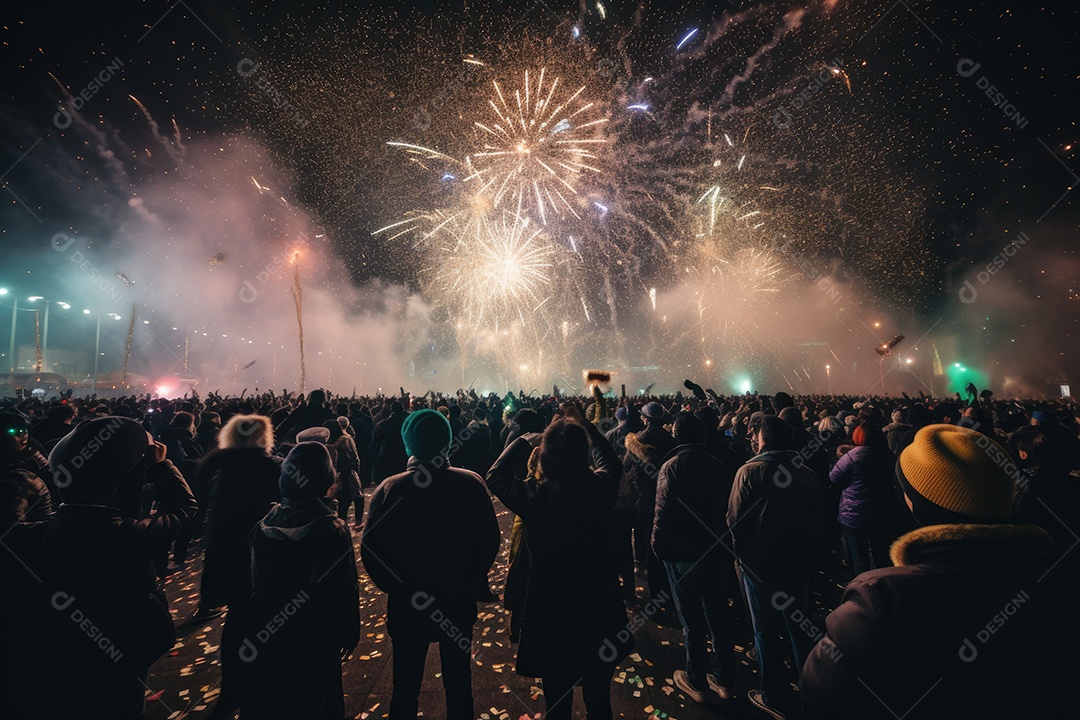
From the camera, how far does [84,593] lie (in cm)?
261

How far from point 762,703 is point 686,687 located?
729 mm

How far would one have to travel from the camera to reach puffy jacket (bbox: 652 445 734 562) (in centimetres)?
441

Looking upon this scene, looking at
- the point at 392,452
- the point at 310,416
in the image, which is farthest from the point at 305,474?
the point at 392,452

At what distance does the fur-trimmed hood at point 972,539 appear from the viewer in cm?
150

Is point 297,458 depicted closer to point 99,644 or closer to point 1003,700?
point 99,644

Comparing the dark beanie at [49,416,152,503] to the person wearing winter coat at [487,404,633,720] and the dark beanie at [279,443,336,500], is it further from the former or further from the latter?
the person wearing winter coat at [487,404,633,720]

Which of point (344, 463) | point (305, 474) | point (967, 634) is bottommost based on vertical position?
point (967, 634)

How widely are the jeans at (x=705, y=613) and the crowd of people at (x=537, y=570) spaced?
0.07ft

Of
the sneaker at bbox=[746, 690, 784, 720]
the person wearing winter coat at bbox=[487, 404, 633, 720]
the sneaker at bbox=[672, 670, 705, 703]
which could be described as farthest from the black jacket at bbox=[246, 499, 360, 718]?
the sneaker at bbox=[746, 690, 784, 720]

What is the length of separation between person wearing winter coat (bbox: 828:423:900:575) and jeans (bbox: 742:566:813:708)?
2.71 m

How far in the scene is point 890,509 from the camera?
5.74 m

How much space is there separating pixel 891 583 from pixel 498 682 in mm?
4622

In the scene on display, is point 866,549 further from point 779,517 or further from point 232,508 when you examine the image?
point 232,508

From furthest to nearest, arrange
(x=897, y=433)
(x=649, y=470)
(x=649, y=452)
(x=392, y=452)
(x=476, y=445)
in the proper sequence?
(x=476, y=445), (x=392, y=452), (x=897, y=433), (x=649, y=470), (x=649, y=452)
